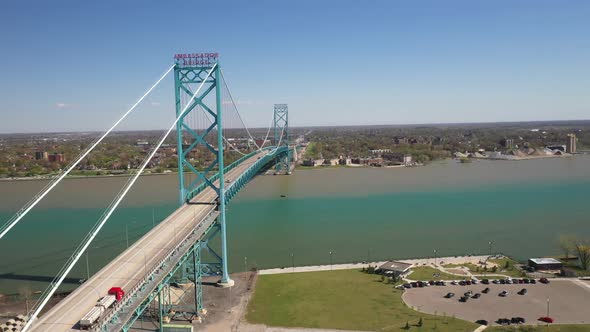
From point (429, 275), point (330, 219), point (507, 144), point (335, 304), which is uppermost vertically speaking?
point (507, 144)

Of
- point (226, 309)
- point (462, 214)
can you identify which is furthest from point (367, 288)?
point (462, 214)

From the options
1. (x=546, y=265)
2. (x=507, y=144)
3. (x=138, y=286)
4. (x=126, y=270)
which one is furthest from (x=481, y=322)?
(x=507, y=144)

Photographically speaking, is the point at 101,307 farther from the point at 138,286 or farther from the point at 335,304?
the point at 335,304

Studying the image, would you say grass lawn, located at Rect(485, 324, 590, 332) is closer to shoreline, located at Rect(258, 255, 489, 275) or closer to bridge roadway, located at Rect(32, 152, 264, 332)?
shoreline, located at Rect(258, 255, 489, 275)

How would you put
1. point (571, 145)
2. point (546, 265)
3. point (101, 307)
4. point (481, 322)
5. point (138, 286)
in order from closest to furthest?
point (101, 307)
point (138, 286)
point (481, 322)
point (546, 265)
point (571, 145)

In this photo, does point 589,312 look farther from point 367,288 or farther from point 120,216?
point 120,216

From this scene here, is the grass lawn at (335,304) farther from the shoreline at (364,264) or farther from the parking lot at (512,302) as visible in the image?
the parking lot at (512,302)

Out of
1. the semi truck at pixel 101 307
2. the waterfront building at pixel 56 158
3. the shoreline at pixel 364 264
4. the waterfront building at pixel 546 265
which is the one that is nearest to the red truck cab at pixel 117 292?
the semi truck at pixel 101 307
